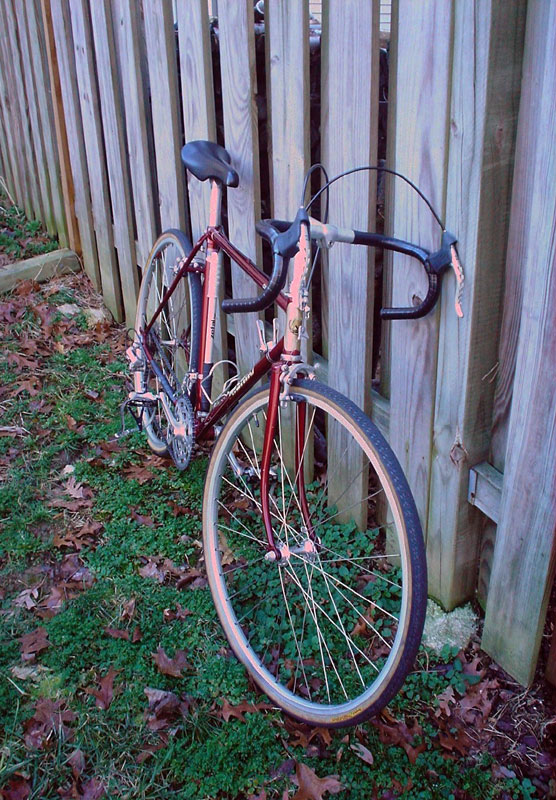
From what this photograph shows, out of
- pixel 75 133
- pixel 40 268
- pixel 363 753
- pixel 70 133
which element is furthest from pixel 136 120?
pixel 363 753

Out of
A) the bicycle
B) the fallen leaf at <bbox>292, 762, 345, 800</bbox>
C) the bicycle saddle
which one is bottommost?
the fallen leaf at <bbox>292, 762, 345, 800</bbox>

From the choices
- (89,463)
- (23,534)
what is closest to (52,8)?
(89,463)

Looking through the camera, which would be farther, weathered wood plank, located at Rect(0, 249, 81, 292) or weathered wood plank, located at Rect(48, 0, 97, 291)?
weathered wood plank, located at Rect(0, 249, 81, 292)

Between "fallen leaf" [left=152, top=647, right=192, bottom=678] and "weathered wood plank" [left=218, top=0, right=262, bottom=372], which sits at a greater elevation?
"weathered wood plank" [left=218, top=0, right=262, bottom=372]

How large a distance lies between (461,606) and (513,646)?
0.31 metres

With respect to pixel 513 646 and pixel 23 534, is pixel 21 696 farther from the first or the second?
pixel 513 646

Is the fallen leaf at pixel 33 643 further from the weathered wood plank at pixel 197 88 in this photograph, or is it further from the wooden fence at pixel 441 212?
the weathered wood plank at pixel 197 88

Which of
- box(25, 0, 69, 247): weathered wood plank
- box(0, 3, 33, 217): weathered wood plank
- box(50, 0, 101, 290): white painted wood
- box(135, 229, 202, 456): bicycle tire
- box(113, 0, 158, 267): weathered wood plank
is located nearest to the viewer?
box(135, 229, 202, 456): bicycle tire

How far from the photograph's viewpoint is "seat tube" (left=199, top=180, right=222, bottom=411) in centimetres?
309

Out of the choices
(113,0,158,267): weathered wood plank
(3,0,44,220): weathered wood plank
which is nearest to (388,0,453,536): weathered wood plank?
(113,0,158,267): weathered wood plank

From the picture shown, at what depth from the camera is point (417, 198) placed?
239 cm

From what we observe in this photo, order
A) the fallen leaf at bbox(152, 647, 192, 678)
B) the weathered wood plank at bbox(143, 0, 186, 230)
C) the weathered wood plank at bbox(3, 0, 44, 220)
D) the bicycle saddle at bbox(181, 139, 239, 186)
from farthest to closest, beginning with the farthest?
the weathered wood plank at bbox(3, 0, 44, 220), the weathered wood plank at bbox(143, 0, 186, 230), the bicycle saddle at bbox(181, 139, 239, 186), the fallen leaf at bbox(152, 647, 192, 678)

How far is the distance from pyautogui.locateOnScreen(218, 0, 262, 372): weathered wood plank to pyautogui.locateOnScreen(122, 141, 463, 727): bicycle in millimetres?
162

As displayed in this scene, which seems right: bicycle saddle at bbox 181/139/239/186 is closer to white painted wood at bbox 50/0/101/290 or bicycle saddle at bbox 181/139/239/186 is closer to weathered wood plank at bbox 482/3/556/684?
weathered wood plank at bbox 482/3/556/684
